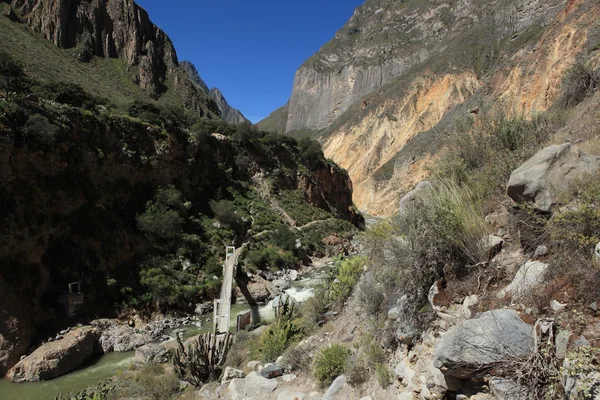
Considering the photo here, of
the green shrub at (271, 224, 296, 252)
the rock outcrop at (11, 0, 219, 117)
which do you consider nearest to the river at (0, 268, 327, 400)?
the green shrub at (271, 224, 296, 252)

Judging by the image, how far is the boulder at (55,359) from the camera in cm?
1015

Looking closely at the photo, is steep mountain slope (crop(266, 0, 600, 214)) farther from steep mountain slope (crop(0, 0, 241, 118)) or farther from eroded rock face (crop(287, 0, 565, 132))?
steep mountain slope (crop(0, 0, 241, 118))

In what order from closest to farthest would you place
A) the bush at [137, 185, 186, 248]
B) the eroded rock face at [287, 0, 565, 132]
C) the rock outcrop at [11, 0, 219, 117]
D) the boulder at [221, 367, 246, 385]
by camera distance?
the boulder at [221, 367, 246, 385], the bush at [137, 185, 186, 248], the rock outcrop at [11, 0, 219, 117], the eroded rock face at [287, 0, 565, 132]

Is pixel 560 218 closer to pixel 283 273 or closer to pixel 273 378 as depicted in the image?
pixel 273 378

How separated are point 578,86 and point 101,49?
52.8 m

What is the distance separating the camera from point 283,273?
21.4 metres

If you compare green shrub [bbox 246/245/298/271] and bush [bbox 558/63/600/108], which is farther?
green shrub [bbox 246/245/298/271]

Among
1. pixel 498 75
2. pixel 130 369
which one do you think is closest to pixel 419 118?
pixel 498 75

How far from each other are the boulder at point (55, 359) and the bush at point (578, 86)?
1659 centimetres

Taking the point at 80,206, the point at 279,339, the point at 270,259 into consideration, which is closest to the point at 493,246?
the point at 279,339

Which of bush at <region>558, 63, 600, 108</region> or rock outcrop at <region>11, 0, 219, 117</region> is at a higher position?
rock outcrop at <region>11, 0, 219, 117</region>

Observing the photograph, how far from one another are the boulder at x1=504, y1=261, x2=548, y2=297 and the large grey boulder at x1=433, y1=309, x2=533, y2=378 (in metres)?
0.33

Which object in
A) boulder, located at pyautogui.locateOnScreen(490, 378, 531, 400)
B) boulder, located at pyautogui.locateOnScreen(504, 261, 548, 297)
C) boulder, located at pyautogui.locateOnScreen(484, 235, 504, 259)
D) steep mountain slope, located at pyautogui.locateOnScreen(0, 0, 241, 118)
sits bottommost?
boulder, located at pyautogui.locateOnScreen(490, 378, 531, 400)

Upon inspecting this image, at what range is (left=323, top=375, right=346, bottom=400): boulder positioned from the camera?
4715 mm
